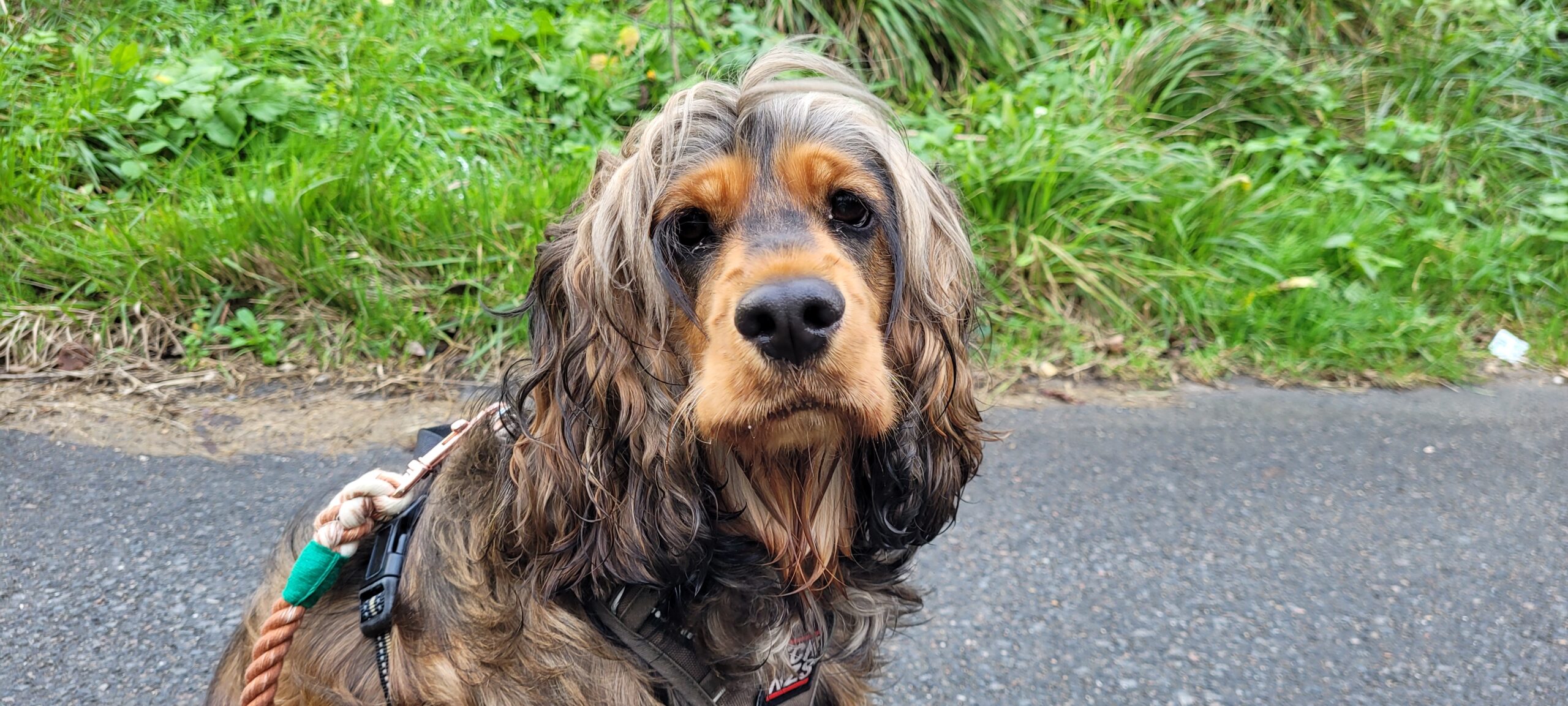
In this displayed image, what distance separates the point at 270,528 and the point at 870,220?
7.40ft

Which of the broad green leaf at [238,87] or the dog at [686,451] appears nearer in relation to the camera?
the dog at [686,451]

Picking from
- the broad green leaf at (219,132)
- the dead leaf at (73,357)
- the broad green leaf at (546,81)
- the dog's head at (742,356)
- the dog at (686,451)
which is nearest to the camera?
the dog's head at (742,356)

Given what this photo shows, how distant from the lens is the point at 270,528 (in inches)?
118

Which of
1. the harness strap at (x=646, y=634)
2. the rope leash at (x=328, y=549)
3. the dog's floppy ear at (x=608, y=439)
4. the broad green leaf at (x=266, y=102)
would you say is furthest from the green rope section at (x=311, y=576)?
the broad green leaf at (x=266, y=102)

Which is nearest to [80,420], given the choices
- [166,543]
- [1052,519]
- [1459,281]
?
[166,543]

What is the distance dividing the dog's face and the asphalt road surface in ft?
4.08

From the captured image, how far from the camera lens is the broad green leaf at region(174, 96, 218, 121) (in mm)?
4418

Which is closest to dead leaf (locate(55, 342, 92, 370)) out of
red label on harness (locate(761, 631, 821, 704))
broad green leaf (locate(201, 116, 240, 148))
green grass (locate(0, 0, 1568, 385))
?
green grass (locate(0, 0, 1568, 385))

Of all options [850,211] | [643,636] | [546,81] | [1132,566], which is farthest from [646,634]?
[546,81]

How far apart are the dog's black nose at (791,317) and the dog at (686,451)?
6 centimetres

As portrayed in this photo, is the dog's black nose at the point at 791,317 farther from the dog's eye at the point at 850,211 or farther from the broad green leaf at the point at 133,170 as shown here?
the broad green leaf at the point at 133,170

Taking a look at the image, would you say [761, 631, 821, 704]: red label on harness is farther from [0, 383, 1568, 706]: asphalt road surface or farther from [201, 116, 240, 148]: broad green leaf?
[201, 116, 240, 148]: broad green leaf

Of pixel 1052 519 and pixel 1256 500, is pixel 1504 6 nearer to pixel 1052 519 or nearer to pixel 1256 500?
pixel 1256 500

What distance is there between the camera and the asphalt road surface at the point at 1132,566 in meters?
2.58
